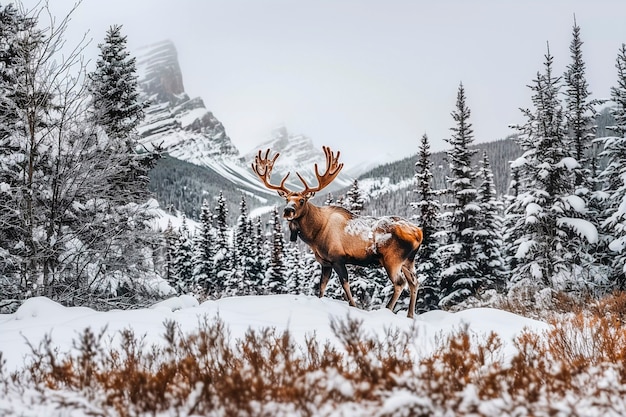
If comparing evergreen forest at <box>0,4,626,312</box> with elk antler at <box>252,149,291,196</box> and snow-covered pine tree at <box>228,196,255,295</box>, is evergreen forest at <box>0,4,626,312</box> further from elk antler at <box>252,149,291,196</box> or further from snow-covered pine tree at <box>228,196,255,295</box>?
elk antler at <box>252,149,291,196</box>

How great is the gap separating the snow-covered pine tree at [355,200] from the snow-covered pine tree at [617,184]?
10.5 m

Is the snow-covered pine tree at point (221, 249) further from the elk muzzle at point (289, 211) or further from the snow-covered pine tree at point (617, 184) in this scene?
the elk muzzle at point (289, 211)

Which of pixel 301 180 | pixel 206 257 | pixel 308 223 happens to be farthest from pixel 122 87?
pixel 206 257

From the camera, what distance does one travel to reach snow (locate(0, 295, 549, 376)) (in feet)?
15.9

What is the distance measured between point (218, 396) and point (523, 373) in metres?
2.02

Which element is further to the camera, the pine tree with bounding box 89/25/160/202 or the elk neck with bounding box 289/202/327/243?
the pine tree with bounding box 89/25/160/202

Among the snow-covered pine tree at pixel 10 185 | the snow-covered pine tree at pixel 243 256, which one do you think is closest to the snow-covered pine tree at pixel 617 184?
the snow-covered pine tree at pixel 10 185

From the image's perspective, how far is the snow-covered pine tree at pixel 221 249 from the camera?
41.5 meters

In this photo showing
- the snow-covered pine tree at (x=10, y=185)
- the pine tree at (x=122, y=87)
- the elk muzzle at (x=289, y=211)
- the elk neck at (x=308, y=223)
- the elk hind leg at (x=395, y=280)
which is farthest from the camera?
the pine tree at (x=122, y=87)

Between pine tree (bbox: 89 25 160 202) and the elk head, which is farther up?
pine tree (bbox: 89 25 160 202)

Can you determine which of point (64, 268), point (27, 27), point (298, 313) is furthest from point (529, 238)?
point (27, 27)

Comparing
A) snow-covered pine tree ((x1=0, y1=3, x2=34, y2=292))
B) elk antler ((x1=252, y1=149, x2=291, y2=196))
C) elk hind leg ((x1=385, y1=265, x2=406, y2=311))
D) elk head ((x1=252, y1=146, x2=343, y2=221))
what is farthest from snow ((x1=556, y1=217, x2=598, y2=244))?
snow-covered pine tree ((x1=0, y1=3, x2=34, y2=292))

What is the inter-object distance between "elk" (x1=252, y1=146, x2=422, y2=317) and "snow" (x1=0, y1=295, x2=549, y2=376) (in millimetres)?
738

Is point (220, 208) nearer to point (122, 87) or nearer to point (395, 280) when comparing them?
point (122, 87)
